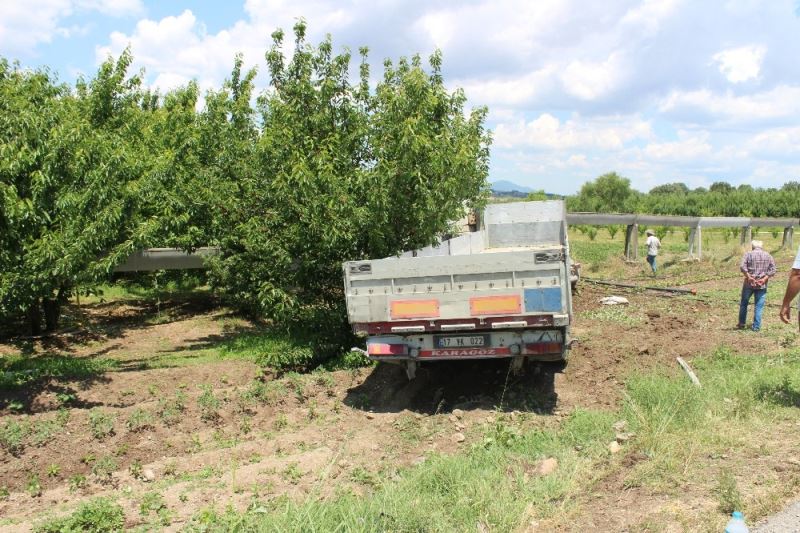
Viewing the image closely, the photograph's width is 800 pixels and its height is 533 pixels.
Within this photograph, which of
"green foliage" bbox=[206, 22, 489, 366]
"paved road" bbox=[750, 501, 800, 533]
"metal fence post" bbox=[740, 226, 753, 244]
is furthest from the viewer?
"metal fence post" bbox=[740, 226, 753, 244]

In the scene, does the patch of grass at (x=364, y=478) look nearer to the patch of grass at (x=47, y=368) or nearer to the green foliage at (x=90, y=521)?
the green foliage at (x=90, y=521)

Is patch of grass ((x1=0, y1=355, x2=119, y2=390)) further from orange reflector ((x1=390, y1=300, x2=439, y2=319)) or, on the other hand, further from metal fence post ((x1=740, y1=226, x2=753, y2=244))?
metal fence post ((x1=740, y1=226, x2=753, y2=244))

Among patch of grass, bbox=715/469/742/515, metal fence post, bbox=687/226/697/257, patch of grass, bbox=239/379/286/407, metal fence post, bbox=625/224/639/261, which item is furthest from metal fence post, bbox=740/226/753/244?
patch of grass, bbox=715/469/742/515

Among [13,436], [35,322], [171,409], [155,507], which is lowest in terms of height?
[155,507]

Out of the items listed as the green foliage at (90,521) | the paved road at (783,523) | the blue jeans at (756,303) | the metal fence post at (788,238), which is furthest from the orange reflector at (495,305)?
the metal fence post at (788,238)

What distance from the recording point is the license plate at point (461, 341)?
7.86 metres

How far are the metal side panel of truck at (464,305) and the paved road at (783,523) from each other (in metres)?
3.05

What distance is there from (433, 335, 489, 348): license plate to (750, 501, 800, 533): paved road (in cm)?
373

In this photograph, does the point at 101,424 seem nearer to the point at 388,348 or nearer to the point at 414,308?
the point at 388,348

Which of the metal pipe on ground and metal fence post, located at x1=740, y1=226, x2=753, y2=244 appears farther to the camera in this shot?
metal fence post, located at x1=740, y1=226, x2=753, y2=244

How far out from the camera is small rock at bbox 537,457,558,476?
19.4ft

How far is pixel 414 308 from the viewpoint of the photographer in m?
7.77

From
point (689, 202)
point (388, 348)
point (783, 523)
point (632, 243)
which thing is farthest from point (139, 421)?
point (689, 202)

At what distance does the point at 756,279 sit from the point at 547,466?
752 cm
